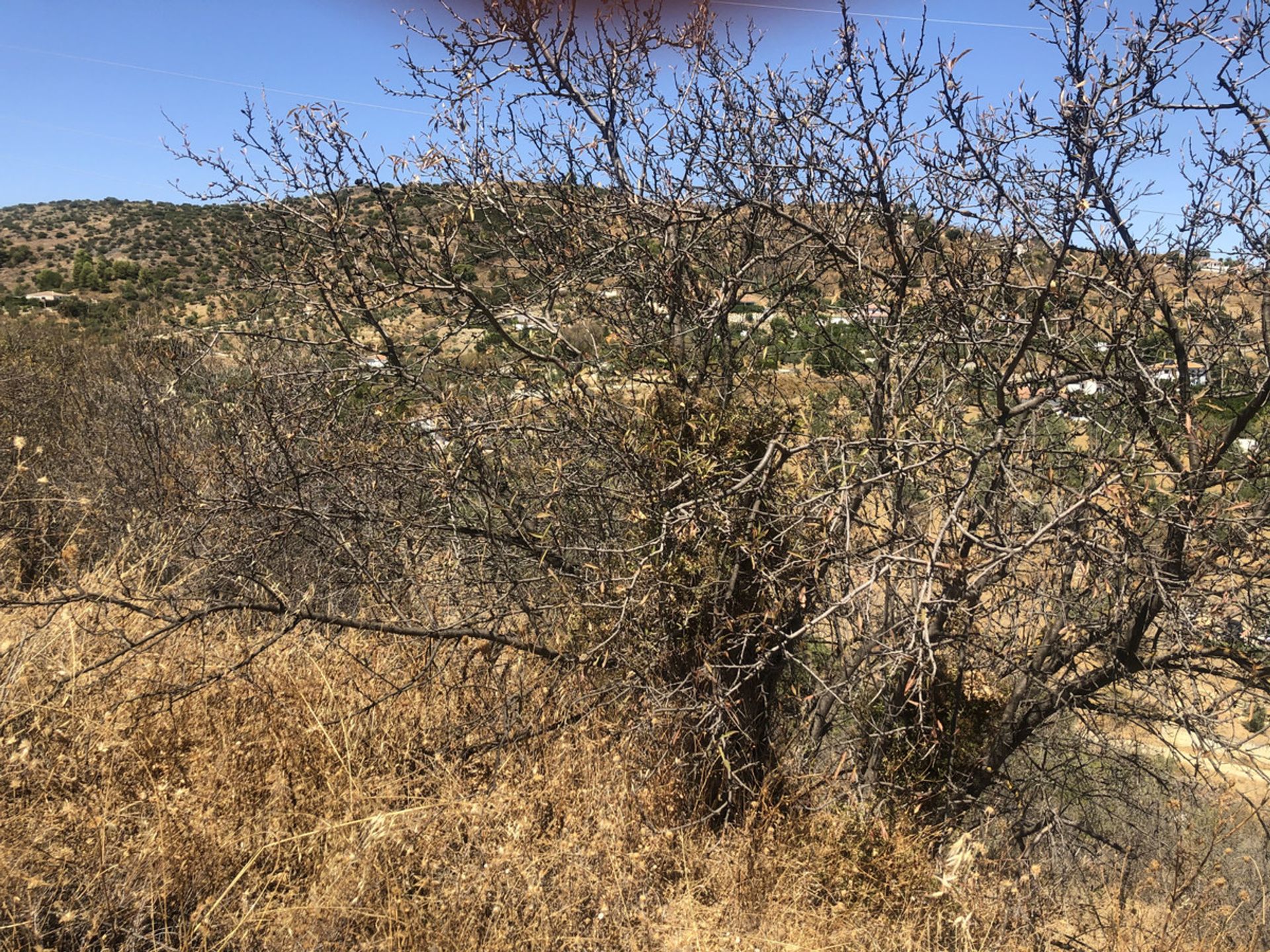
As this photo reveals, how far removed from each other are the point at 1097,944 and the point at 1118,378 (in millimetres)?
2418

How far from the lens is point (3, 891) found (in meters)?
2.23

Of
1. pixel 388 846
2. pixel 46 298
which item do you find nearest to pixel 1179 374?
pixel 388 846

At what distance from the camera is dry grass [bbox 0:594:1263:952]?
7.80 ft

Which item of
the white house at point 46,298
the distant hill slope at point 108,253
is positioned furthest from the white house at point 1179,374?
the white house at point 46,298

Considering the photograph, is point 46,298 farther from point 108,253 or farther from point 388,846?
point 388,846

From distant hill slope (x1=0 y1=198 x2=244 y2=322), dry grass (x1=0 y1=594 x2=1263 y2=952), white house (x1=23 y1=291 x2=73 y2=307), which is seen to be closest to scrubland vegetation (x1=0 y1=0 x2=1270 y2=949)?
dry grass (x1=0 y1=594 x2=1263 y2=952)

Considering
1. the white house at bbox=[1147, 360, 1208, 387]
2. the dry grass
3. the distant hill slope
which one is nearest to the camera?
the dry grass

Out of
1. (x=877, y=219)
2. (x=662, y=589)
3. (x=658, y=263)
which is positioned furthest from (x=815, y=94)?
(x=662, y=589)

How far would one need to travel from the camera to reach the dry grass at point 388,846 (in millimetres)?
2377

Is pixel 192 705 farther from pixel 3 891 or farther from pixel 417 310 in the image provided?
pixel 417 310

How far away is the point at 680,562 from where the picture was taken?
10.9 ft

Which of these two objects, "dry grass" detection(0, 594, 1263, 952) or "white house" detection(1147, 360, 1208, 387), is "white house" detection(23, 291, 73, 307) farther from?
"white house" detection(1147, 360, 1208, 387)

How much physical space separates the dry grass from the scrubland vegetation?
2 cm

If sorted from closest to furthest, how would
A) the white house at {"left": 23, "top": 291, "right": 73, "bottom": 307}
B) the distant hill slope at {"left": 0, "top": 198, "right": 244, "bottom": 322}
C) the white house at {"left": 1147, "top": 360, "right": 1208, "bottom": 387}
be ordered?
the white house at {"left": 1147, "top": 360, "right": 1208, "bottom": 387}, the white house at {"left": 23, "top": 291, "right": 73, "bottom": 307}, the distant hill slope at {"left": 0, "top": 198, "right": 244, "bottom": 322}
